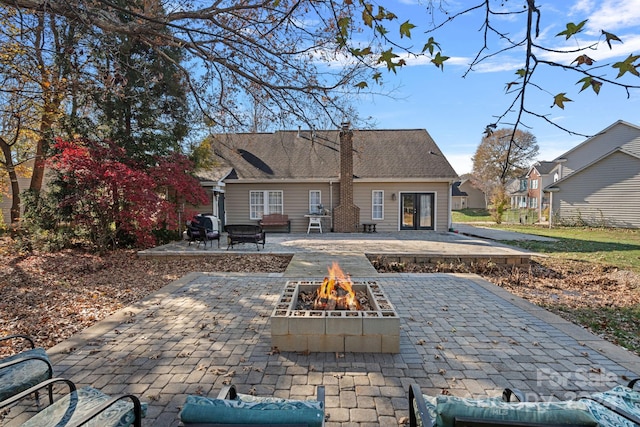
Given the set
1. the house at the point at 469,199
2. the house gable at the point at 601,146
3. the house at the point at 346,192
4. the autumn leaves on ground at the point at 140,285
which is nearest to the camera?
the autumn leaves on ground at the point at 140,285

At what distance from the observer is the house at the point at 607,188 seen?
765 inches

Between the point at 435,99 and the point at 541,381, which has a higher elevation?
the point at 435,99

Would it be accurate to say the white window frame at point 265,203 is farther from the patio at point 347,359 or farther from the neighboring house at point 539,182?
the neighboring house at point 539,182

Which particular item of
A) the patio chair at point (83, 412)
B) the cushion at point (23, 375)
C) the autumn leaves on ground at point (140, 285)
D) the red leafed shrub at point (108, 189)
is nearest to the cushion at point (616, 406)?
the patio chair at point (83, 412)

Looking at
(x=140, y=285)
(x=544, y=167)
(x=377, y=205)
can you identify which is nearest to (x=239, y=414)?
(x=140, y=285)

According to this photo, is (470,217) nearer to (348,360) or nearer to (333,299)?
(333,299)

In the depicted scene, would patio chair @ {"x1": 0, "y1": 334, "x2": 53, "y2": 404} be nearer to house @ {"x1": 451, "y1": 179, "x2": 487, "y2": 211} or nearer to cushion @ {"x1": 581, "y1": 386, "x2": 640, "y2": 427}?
cushion @ {"x1": 581, "y1": 386, "x2": 640, "y2": 427}

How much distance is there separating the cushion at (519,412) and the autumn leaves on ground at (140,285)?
3838 mm

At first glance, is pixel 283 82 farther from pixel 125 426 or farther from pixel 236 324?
pixel 125 426

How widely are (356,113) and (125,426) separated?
18.9ft

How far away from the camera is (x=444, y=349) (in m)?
3.82

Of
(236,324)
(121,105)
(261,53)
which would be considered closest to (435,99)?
(261,53)

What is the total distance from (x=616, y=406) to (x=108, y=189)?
455 inches

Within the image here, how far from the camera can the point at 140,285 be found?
709 cm
